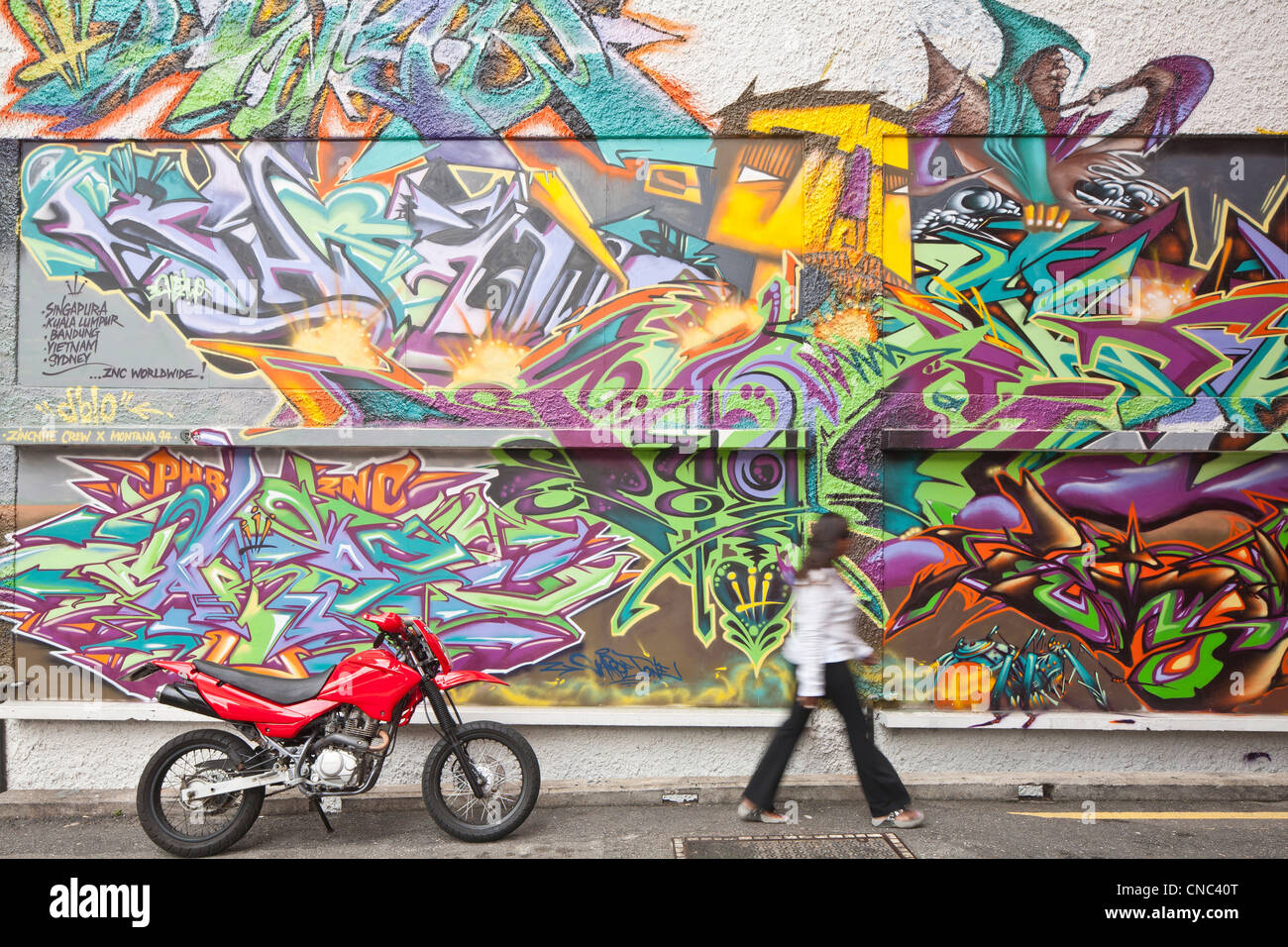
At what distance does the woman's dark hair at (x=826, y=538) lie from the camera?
4.83 m

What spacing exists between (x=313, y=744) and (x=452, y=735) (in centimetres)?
73

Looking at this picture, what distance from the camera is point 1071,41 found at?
573cm

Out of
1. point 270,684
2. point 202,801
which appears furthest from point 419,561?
point 202,801

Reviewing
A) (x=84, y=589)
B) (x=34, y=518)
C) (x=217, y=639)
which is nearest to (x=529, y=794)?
(x=217, y=639)

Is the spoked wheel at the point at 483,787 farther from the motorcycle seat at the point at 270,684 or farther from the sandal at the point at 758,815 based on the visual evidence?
the sandal at the point at 758,815

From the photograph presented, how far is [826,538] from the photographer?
4.84 m

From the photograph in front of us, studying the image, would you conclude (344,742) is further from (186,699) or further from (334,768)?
(186,699)

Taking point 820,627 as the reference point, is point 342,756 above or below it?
below

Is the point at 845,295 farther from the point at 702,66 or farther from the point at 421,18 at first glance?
the point at 421,18

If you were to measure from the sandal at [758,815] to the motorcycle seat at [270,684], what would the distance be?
2427 millimetres

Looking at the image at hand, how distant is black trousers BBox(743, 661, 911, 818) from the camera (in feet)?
16.3

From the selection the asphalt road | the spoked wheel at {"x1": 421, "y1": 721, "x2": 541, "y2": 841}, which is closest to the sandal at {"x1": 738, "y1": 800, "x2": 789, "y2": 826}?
the asphalt road

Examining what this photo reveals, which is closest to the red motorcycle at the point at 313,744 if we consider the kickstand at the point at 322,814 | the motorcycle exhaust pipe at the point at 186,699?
the motorcycle exhaust pipe at the point at 186,699

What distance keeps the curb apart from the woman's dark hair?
5.09 feet
